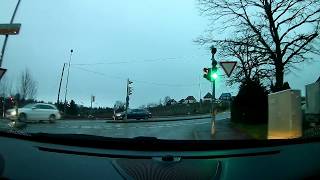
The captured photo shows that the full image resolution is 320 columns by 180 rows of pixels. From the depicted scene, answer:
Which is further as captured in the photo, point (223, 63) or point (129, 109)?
point (223, 63)

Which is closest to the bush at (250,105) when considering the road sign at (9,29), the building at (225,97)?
the building at (225,97)

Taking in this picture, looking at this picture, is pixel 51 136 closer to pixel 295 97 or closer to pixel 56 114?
pixel 56 114

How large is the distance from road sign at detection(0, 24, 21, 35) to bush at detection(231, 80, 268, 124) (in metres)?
2.52

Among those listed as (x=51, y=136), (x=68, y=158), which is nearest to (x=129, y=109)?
(x=51, y=136)

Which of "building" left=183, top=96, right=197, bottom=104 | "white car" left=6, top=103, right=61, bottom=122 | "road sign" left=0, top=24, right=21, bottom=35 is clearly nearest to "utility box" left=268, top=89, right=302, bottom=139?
"building" left=183, top=96, right=197, bottom=104

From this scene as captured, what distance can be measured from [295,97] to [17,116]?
2305mm

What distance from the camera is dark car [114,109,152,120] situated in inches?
160

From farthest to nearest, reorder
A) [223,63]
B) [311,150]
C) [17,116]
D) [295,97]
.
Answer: [223,63], [295,97], [17,116], [311,150]

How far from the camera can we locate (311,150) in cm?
251

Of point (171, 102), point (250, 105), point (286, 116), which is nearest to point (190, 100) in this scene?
point (171, 102)

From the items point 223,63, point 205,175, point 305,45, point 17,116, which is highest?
point 305,45

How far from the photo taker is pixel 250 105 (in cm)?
526

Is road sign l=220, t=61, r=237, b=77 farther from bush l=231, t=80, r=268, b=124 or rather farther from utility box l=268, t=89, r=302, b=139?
utility box l=268, t=89, r=302, b=139

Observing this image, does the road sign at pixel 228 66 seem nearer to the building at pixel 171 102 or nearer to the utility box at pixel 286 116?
the utility box at pixel 286 116
